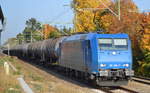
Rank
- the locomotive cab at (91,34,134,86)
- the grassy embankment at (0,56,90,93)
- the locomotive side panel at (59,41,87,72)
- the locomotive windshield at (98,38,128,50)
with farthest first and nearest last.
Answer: the locomotive side panel at (59,41,87,72)
the locomotive windshield at (98,38,128,50)
the locomotive cab at (91,34,134,86)
the grassy embankment at (0,56,90,93)

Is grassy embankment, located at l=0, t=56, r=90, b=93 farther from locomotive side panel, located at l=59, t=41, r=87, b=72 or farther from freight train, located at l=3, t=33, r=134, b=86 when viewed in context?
locomotive side panel, located at l=59, t=41, r=87, b=72

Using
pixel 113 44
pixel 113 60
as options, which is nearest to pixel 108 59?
pixel 113 60

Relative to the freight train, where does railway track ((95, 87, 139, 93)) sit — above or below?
below

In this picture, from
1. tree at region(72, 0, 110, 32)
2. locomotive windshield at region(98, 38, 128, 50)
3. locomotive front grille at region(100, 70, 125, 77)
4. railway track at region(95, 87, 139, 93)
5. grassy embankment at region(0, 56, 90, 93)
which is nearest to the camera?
grassy embankment at region(0, 56, 90, 93)

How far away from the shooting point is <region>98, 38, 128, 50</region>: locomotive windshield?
852 inches

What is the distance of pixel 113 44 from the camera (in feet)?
71.4

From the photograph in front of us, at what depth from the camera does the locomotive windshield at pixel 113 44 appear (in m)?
21.6

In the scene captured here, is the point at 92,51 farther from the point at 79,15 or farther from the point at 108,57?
the point at 79,15

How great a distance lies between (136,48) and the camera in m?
34.7

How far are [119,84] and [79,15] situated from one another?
3838 centimetres

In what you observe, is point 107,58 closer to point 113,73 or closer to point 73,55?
point 113,73

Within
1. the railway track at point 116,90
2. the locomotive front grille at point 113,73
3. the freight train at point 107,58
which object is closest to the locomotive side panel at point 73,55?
the freight train at point 107,58

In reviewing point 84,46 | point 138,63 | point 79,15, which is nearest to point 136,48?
point 138,63

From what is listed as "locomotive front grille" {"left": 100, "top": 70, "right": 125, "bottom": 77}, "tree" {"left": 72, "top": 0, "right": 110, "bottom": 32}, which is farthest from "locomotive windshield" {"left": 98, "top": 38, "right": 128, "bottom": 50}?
"tree" {"left": 72, "top": 0, "right": 110, "bottom": 32}
